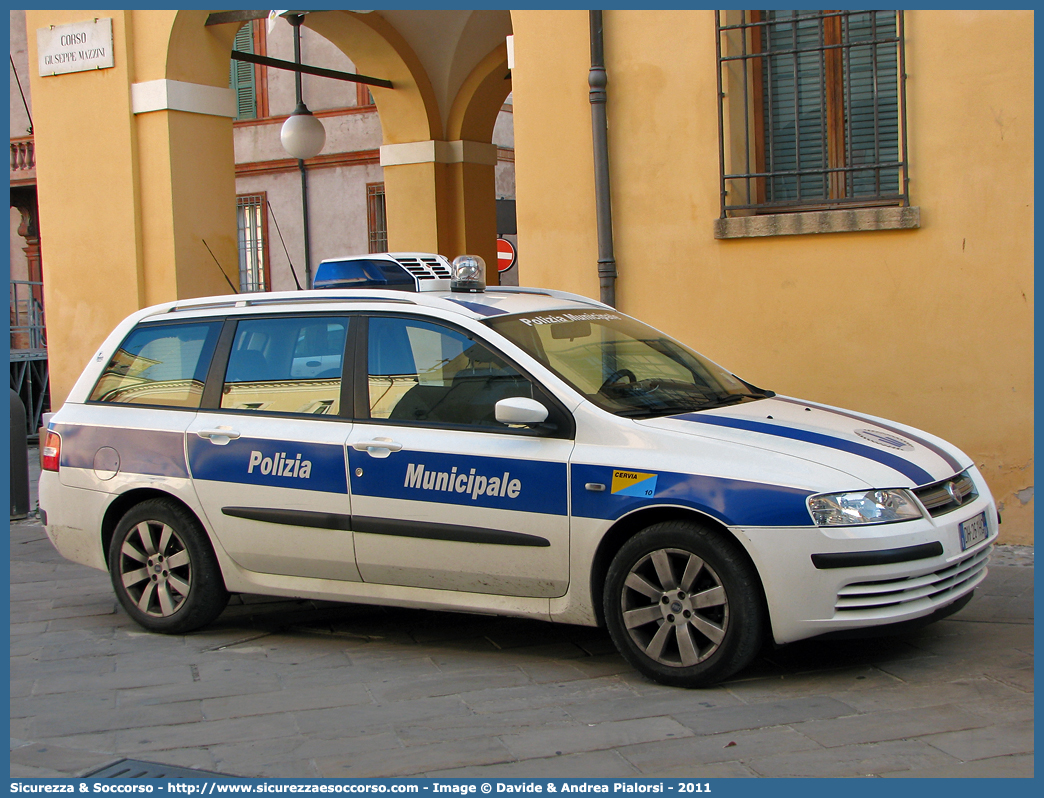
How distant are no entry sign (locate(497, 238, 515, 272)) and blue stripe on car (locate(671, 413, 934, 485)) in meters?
9.98

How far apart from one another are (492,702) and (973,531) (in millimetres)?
2026

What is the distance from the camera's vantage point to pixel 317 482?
5.26 m

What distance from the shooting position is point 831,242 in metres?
7.46

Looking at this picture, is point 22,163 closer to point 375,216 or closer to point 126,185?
point 375,216

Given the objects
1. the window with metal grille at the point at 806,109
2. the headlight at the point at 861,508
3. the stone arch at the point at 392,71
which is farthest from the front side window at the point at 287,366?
the stone arch at the point at 392,71

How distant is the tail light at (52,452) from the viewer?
601cm

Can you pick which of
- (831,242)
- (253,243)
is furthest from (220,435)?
(253,243)

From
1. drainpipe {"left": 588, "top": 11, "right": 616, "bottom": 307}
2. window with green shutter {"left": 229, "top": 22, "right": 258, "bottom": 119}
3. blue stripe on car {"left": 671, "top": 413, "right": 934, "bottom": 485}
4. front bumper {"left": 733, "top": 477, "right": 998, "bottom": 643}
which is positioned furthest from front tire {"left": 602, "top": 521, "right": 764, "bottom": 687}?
window with green shutter {"left": 229, "top": 22, "right": 258, "bottom": 119}

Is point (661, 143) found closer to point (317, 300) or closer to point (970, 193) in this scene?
point (970, 193)

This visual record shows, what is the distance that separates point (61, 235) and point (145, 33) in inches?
73.0

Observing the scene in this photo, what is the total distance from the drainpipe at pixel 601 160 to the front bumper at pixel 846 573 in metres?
3.92

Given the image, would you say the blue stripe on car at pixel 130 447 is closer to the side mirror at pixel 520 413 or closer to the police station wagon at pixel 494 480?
the police station wagon at pixel 494 480

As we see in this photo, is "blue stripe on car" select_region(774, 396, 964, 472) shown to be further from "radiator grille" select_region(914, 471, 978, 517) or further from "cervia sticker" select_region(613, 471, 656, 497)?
"cervia sticker" select_region(613, 471, 656, 497)

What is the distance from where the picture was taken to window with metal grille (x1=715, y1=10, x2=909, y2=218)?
7.56m
